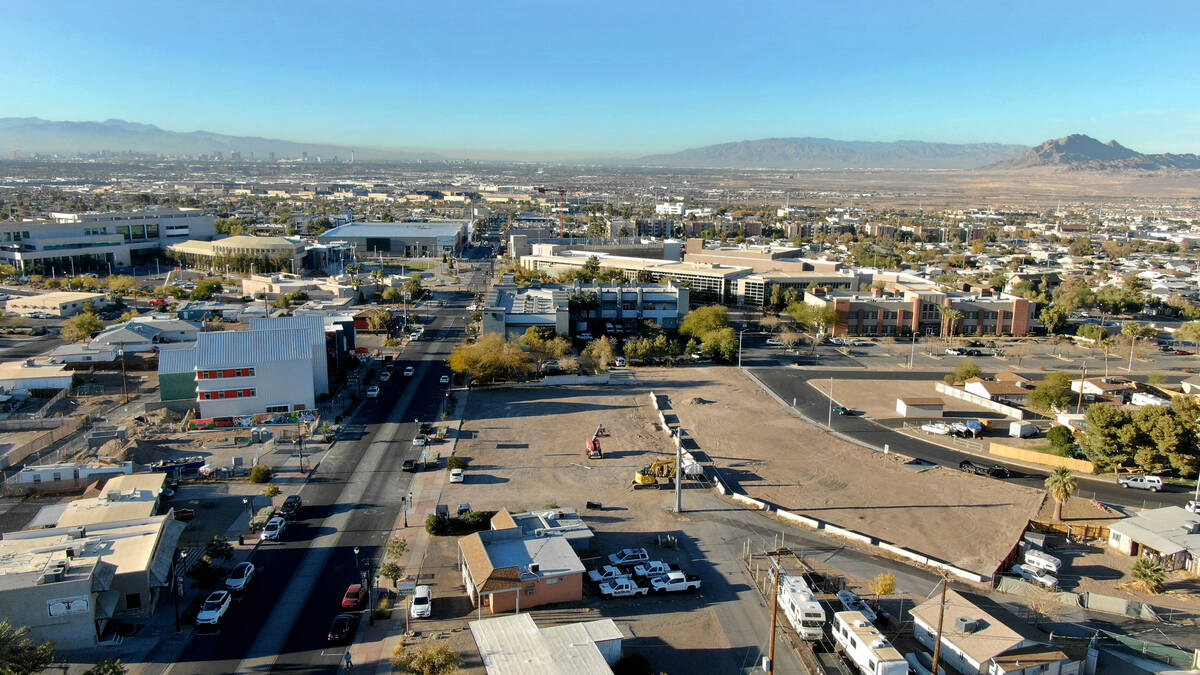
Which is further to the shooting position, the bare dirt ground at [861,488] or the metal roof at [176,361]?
the metal roof at [176,361]

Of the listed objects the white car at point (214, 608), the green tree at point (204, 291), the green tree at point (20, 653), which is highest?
the green tree at point (204, 291)

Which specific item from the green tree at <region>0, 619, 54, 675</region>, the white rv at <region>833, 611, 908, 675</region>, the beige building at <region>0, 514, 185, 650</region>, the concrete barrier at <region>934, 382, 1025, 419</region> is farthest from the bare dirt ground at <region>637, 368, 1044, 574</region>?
the green tree at <region>0, 619, 54, 675</region>

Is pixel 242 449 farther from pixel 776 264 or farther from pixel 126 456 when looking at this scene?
pixel 776 264

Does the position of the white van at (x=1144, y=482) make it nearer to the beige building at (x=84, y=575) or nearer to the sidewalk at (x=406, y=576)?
the sidewalk at (x=406, y=576)

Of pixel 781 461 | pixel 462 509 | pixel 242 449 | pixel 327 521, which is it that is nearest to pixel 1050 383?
pixel 781 461

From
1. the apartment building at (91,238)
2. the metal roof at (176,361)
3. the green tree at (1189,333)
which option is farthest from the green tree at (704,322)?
the apartment building at (91,238)
